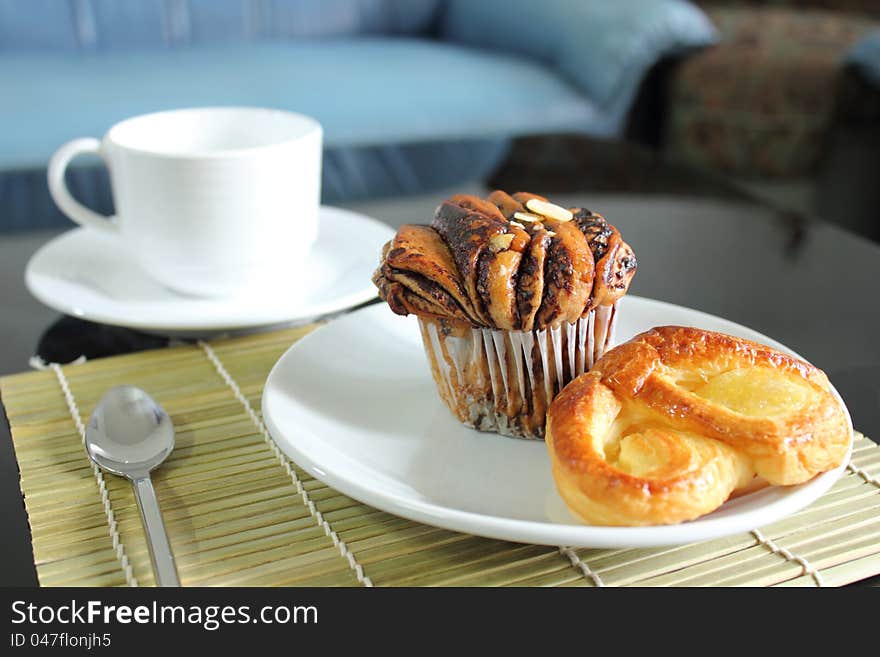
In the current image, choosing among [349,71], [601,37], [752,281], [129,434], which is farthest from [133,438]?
[601,37]

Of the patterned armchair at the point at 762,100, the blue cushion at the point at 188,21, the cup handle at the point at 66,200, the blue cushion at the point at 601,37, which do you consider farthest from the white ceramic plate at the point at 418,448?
the patterned armchair at the point at 762,100

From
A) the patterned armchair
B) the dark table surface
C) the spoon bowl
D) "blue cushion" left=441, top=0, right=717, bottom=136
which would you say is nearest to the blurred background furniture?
the patterned armchair

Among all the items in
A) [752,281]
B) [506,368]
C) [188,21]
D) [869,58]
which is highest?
[506,368]

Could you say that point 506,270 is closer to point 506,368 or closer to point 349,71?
point 506,368

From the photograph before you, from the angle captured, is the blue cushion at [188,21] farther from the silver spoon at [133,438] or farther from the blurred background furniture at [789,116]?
the silver spoon at [133,438]

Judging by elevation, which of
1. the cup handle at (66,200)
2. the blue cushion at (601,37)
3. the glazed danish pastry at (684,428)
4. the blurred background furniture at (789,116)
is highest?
the glazed danish pastry at (684,428)

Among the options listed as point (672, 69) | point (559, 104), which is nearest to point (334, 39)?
point (559, 104)
